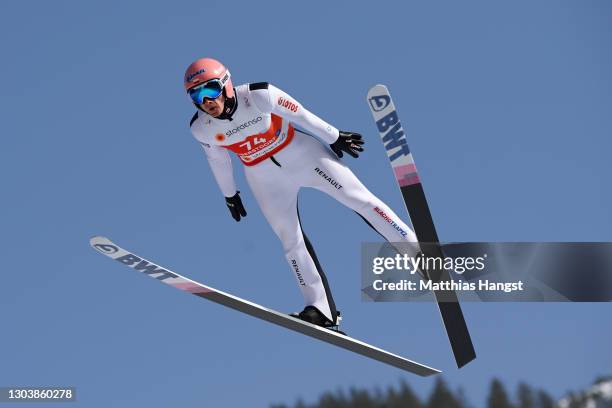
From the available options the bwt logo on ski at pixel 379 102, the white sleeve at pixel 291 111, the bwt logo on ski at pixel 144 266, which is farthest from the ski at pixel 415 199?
the bwt logo on ski at pixel 144 266

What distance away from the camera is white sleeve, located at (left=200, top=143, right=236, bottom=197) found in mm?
12188

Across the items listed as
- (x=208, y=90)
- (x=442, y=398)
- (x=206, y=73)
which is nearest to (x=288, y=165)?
(x=208, y=90)

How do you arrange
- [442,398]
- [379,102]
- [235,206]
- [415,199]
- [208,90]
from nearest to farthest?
[208,90], [379,102], [415,199], [235,206], [442,398]

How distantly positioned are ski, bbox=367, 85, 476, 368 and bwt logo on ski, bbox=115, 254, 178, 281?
227 centimetres

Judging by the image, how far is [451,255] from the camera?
40.3ft

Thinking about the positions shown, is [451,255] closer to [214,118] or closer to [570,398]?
[214,118]

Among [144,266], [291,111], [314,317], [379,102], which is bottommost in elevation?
[314,317]

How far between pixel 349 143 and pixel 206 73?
4.60 ft

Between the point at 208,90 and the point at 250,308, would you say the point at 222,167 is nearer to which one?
the point at 208,90

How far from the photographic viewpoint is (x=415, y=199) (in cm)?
1209

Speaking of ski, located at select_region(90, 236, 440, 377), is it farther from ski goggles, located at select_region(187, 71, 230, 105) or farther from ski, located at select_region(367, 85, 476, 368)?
ski goggles, located at select_region(187, 71, 230, 105)

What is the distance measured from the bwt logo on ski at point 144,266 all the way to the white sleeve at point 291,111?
190 cm

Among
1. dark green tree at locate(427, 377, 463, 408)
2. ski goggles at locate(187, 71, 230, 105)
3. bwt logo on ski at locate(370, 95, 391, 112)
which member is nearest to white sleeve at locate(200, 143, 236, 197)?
ski goggles at locate(187, 71, 230, 105)

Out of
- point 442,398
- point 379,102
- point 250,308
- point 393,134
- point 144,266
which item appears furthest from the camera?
point 442,398
